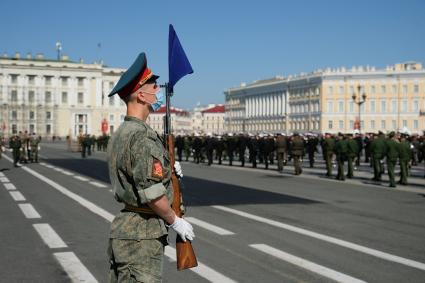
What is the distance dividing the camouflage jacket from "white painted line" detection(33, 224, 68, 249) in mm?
5417

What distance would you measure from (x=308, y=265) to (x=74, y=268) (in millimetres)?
2729

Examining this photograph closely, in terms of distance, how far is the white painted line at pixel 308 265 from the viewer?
6.73m

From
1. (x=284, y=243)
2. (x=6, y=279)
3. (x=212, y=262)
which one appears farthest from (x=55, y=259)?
(x=284, y=243)

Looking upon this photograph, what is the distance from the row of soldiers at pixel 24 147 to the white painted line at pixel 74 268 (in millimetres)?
25452

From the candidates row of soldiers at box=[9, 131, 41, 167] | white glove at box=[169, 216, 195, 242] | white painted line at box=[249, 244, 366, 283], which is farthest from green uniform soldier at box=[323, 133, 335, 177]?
white glove at box=[169, 216, 195, 242]

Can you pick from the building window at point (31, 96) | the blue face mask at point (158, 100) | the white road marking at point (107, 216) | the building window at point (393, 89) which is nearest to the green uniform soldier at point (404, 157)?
the white road marking at point (107, 216)

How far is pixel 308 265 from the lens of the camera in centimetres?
740

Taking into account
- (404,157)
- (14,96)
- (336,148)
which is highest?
(14,96)

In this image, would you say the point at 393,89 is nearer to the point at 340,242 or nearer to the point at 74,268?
the point at 340,242

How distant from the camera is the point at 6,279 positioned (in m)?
6.80

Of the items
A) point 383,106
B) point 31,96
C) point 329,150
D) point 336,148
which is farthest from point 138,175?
point 31,96

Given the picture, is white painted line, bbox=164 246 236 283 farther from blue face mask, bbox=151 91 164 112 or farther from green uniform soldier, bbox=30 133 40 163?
green uniform soldier, bbox=30 133 40 163

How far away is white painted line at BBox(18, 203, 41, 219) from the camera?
1218 centimetres

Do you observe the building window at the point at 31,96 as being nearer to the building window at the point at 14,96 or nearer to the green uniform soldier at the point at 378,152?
the building window at the point at 14,96
